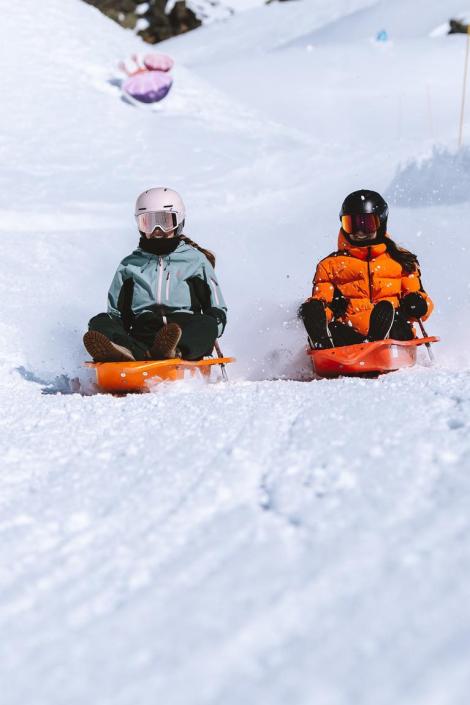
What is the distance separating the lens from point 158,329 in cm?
541

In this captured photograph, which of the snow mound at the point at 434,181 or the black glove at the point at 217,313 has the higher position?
the snow mound at the point at 434,181

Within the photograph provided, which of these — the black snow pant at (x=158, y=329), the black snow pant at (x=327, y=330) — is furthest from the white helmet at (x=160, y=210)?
the black snow pant at (x=327, y=330)

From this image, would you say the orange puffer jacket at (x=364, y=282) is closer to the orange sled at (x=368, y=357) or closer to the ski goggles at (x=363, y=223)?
the ski goggles at (x=363, y=223)

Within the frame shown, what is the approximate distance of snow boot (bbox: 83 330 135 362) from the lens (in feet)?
15.8

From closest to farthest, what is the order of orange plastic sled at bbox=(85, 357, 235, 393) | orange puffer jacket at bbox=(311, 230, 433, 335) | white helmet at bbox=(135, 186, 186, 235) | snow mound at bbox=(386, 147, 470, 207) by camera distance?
orange plastic sled at bbox=(85, 357, 235, 393) < white helmet at bbox=(135, 186, 186, 235) < orange puffer jacket at bbox=(311, 230, 433, 335) < snow mound at bbox=(386, 147, 470, 207)

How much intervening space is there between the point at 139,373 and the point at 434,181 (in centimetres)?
709

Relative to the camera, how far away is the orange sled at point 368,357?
5012 mm

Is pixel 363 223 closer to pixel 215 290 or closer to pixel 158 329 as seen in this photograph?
pixel 215 290

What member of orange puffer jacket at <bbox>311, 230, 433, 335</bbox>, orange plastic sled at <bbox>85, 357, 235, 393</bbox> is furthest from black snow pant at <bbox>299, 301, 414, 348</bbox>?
orange plastic sled at <bbox>85, 357, 235, 393</bbox>

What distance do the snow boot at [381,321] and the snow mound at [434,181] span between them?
16.8 feet

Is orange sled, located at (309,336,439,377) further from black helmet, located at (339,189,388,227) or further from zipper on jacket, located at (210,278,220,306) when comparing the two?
black helmet, located at (339,189,388,227)

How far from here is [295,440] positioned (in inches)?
123

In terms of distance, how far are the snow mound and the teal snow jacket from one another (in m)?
5.26

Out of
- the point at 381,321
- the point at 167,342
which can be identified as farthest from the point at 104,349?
the point at 381,321
